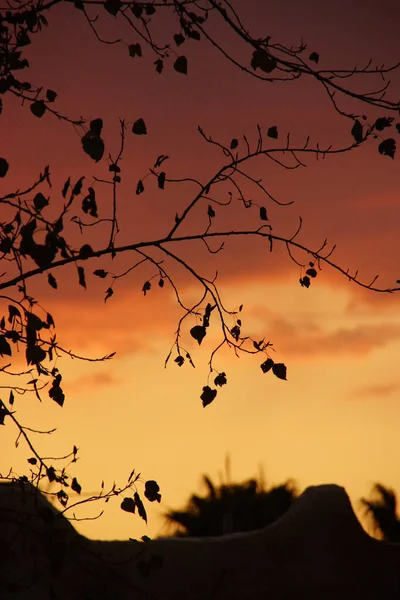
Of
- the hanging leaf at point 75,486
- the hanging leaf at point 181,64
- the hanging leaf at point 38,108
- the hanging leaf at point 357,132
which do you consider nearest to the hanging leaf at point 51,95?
the hanging leaf at point 38,108

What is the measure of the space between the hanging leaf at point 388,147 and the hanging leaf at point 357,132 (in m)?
0.09

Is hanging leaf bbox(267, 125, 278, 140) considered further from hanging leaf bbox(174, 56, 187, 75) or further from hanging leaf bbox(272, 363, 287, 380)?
hanging leaf bbox(272, 363, 287, 380)

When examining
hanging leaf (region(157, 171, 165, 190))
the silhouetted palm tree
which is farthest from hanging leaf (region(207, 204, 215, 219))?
the silhouetted palm tree

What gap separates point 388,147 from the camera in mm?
3535

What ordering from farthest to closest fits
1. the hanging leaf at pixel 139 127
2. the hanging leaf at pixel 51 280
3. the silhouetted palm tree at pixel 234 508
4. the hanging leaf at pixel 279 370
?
the silhouetted palm tree at pixel 234 508 → the hanging leaf at pixel 279 370 → the hanging leaf at pixel 139 127 → the hanging leaf at pixel 51 280

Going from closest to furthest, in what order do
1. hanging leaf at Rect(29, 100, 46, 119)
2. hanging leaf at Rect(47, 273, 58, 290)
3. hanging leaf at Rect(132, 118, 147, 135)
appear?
hanging leaf at Rect(47, 273, 58, 290)
hanging leaf at Rect(132, 118, 147, 135)
hanging leaf at Rect(29, 100, 46, 119)

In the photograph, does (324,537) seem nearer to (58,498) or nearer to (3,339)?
(58,498)

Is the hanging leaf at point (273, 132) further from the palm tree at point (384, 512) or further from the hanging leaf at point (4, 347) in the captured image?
the palm tree at point (384, 512)

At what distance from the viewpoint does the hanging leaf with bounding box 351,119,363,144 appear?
11.8 ft

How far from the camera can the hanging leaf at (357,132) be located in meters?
3.58

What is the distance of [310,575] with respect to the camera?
356 inches

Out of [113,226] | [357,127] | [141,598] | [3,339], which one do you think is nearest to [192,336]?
[113,226]

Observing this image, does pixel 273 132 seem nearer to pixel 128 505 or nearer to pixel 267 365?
pixel 267 365

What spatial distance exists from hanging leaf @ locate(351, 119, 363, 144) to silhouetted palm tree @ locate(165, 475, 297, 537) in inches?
549
